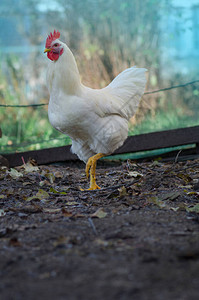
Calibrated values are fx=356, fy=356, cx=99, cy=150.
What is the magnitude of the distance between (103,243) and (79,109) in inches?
69.6

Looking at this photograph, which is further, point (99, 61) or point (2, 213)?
point (99, 61)

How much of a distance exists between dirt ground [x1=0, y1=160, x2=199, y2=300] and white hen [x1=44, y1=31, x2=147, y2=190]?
21.6 inches

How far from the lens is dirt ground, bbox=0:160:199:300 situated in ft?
4.10

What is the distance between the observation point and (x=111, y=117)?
11.9ft

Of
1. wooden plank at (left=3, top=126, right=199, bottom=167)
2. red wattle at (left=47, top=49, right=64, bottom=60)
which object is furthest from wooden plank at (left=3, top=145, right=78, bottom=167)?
red wattle at (left=47, top=49, right=64, bottom=60)

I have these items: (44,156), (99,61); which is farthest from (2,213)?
(99,61)

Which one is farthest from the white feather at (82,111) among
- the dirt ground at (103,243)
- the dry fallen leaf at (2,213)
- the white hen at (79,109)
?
the dry fallen leaf at (2,213)

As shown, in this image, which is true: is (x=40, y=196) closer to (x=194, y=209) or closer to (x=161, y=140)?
(x=194, y=209)

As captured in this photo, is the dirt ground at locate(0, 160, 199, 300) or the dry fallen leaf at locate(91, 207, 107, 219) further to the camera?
the dry fallen leaf at locate(91, 207, 107, 219)

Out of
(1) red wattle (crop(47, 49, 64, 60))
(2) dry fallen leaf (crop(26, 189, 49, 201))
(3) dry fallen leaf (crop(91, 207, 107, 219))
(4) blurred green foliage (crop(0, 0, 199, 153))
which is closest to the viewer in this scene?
(3) dry fallen leaf (crop(91, 207, 107, 219))

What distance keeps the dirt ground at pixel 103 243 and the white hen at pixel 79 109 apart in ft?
1.80

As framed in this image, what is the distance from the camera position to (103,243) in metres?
1.75

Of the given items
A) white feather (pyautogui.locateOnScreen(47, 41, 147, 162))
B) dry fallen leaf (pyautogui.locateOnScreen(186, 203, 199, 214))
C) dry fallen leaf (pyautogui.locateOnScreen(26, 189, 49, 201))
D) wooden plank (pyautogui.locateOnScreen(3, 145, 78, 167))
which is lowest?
wooden plank (pyautogui.locateOnScreen(3, 145, 78, 167))

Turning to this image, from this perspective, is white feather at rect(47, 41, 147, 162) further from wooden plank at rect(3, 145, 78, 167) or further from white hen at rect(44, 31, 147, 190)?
wooden plank at rect(3, 145, 78, 167)
